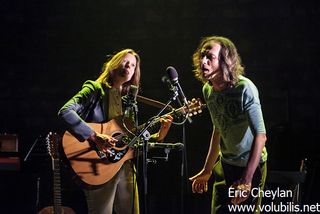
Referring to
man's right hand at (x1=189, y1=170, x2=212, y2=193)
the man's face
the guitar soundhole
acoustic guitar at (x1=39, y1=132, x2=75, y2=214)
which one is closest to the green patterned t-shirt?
the man's face

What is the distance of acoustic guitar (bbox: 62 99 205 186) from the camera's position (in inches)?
148

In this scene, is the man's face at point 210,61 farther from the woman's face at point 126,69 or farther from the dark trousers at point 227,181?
the woman's face at point 126,69

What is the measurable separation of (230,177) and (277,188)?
187 cm

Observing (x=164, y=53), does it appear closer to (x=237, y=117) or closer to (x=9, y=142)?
(x=9, y=142)

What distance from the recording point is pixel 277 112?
5988 millimetres

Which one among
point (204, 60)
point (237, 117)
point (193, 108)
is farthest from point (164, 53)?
point (237, 117)

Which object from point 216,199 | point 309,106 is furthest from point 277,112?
point 216,199

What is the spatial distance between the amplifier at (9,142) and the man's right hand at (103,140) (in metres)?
2.23

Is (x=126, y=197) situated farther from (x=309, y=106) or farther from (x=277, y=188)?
(x=309, y=106)

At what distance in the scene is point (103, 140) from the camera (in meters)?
3.75

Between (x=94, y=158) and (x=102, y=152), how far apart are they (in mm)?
83

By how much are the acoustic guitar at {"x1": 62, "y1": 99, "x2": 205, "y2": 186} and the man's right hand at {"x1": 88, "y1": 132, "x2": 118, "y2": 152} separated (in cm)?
5

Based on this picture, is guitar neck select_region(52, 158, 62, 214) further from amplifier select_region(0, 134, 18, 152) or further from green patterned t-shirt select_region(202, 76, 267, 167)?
green patterned t-shirt select_region(202, 76, 267, 167)

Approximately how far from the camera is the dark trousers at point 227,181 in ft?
10.3
